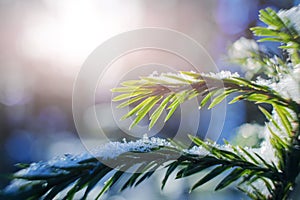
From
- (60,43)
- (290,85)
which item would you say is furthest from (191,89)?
(60,43)

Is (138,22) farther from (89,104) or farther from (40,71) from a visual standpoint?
(40,71)

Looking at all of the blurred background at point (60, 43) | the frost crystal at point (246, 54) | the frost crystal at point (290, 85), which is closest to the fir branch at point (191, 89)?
the frost crystal at point (290, 85)

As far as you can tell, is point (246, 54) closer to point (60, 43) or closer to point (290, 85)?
point (290, 85)

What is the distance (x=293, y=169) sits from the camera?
1.49ft

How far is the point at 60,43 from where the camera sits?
13.9ft

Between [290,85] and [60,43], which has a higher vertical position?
[60,43]

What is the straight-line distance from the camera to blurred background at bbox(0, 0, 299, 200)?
9.93 feet

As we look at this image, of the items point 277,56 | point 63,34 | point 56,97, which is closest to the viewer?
point 277,56

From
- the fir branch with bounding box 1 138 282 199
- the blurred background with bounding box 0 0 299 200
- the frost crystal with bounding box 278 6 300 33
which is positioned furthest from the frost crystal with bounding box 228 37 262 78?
the blurred background with bounding box 0 0 299 200

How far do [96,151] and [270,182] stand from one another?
20 cm

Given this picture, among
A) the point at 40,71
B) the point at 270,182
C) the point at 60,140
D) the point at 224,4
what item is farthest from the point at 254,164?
the point at 40,71

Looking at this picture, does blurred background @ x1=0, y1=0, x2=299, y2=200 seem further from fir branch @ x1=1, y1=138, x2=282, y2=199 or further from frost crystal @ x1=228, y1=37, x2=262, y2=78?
fir branch @ x1=1, y1=138, x2=282, y2=199

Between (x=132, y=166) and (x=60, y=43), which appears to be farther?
(x=60, y=43)

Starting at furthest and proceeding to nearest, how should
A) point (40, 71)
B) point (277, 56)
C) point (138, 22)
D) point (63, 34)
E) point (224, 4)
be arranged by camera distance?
1. point (40, 71)
2. point (63, 34)
3. point (138, 22)
4. point (224, 4)
5. point (277, 56)
